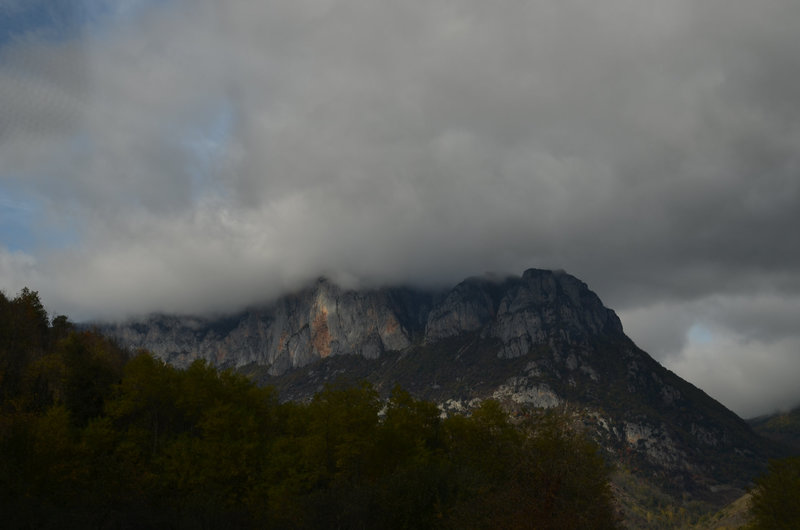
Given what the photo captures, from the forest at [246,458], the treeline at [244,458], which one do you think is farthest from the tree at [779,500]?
the forest at [246,458]

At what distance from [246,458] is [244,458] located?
1141 mm

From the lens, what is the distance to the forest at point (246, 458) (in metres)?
34.4

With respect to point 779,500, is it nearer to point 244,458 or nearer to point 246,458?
point 246,458

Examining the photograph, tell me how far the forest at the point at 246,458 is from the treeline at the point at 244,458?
0.14 meters

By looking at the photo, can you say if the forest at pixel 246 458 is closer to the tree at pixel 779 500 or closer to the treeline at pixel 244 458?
the treeline at pixel 244 458

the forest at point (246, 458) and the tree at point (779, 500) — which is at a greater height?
the forest at point (246, 458)

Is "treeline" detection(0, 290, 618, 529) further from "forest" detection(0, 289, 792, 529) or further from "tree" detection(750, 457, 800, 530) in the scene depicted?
"tree" detection(750, 457, 800, 530)

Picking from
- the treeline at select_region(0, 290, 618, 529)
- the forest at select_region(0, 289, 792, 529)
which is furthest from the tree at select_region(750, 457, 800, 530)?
the forest at select_region(0, 289, 792, 529)

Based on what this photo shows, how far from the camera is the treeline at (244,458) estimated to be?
113ft

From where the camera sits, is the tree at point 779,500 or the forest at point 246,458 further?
the tree at point 779,500

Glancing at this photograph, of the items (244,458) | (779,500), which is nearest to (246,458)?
(244,458)

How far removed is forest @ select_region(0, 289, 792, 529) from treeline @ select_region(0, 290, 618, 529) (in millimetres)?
140

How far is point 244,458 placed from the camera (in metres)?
55.4

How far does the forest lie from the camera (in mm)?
34406
